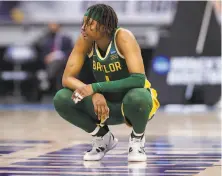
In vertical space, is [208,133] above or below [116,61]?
below

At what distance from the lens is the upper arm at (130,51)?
5.22 meters

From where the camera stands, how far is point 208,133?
802 cm

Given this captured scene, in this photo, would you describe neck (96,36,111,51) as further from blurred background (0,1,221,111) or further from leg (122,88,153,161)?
blurred background (0,1,221,111)

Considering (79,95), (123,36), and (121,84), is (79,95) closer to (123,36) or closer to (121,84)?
(121,84)

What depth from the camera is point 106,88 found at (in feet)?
17.2

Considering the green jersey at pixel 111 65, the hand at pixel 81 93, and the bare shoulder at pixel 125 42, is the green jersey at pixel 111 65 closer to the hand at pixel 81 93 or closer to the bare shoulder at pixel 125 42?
the bare shoulder at pixel 125 42

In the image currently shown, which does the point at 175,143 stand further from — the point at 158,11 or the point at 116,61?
the point at 158,11

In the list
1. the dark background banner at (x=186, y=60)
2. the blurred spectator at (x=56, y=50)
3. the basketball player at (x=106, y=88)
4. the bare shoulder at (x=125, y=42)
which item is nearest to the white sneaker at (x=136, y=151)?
the basketball player at (x=106, y=88)

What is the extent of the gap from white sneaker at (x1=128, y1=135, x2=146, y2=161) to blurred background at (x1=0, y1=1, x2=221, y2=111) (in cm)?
720

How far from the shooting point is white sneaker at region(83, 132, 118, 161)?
5.48 metres

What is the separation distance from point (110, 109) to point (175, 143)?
161 cm

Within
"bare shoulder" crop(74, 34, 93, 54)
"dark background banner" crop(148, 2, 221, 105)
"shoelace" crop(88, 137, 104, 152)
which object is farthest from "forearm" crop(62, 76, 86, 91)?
"dark background banner" crop(148, 2, 221, 105)

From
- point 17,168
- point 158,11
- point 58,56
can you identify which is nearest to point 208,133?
point 17,168

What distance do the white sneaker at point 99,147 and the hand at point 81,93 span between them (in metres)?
0.51
